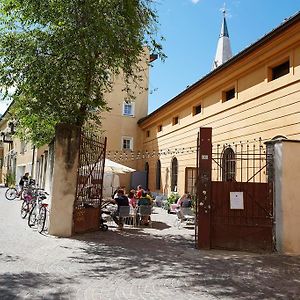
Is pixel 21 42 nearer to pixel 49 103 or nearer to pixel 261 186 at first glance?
pixel 49 103

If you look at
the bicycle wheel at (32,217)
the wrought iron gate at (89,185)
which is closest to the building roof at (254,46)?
the wrought iron gate at (89,185)

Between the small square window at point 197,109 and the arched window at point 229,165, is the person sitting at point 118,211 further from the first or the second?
the small square window at point 197,109

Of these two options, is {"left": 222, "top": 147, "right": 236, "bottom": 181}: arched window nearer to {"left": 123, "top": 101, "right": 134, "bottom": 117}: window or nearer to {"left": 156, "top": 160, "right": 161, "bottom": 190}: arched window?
{"left": 156, "top": 160, "right": 161, "bottom": 190}: arched window

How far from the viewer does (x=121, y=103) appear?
1171 inches

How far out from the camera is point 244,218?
895 cm

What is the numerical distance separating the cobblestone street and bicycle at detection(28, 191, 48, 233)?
49cm

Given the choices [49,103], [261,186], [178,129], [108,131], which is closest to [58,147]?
[49,103]

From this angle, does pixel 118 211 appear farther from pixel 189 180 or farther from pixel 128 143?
pixel 128 143

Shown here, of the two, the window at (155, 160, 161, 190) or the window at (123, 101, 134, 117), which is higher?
the window at (123, 101, 134, 117)

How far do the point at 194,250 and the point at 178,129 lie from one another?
45.4ft

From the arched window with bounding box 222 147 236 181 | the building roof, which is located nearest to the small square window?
the building roof

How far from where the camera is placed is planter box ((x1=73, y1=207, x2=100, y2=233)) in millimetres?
10391

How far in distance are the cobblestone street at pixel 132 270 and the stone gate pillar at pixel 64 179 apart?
459mm

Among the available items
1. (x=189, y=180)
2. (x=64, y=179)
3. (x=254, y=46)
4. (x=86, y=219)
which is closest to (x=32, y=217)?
(x=86, y=219)
